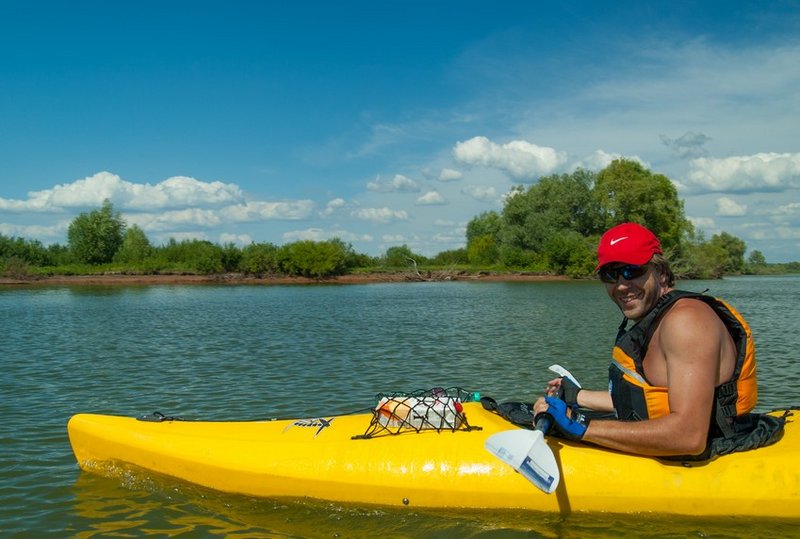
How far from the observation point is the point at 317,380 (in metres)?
10.6

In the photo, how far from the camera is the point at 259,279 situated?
57094 mm

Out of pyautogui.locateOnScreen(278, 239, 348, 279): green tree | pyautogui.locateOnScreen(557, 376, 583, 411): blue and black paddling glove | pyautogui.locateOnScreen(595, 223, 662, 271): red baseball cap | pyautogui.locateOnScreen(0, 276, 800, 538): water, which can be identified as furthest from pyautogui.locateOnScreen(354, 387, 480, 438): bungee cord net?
pyautogui.locateOnScreen(278, 239, 348, 279): green tree

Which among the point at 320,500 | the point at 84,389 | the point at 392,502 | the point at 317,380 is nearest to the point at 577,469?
the point at 392,502

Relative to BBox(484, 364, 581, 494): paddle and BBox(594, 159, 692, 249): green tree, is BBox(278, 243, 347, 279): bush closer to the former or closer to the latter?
BBox(594, 159, 692, 249): green tree

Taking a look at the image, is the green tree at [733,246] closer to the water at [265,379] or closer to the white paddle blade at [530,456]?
the water at [265,379]

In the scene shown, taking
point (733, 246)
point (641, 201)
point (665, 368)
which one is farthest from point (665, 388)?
point (733, 246)

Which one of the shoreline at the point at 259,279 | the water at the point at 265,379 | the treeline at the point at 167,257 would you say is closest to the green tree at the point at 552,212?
the shoreline at the point at 259,279

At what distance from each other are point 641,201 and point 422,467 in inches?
2083

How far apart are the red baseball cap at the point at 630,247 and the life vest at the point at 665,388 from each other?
0.98 feet

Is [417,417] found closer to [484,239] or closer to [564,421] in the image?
[564,421]

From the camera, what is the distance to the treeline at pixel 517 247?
5309 centimetres

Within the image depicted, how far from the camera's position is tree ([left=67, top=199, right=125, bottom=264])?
6153 centimetres

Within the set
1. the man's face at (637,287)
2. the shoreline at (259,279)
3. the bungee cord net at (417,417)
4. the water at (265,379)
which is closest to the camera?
the man's face at (637,287)

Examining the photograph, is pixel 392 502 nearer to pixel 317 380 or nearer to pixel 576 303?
pixel 317 380
